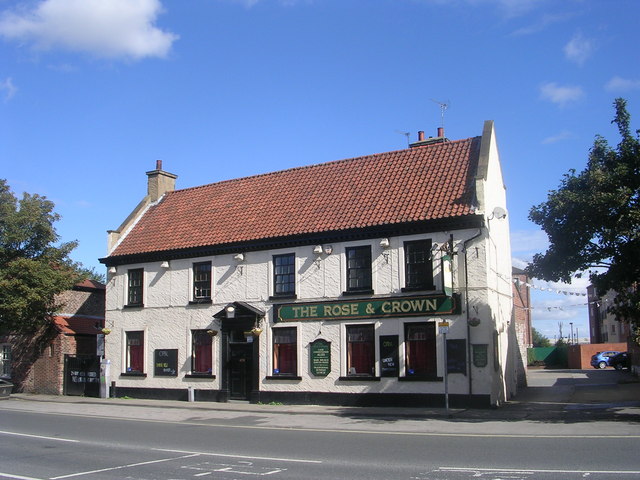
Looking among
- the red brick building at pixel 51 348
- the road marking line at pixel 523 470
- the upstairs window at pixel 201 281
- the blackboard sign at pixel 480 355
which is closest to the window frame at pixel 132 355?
the red brick building at pixel 51 348

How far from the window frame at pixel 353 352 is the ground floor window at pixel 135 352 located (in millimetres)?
9998

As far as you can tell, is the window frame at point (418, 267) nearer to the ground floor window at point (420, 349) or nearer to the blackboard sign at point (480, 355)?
the ground floor window at point (420, 349)

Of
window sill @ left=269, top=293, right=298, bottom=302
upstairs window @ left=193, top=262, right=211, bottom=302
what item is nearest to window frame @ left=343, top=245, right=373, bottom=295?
window sill @ left=269, top=293, right=298, bottom=302

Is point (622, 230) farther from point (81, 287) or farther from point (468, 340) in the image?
point (81, 287)

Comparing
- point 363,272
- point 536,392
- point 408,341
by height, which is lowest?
point 536,392

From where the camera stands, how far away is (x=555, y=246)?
19.5 m

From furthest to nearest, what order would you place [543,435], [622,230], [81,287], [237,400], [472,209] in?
[81,287] → [237,400] → [472,209] → [622,230] → [543,435]

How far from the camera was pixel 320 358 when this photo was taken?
23438mm

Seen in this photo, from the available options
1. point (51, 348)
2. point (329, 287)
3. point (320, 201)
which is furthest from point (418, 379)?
point (51, 348)

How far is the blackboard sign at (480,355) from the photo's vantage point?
2039 centimetres

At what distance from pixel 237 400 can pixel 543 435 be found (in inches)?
554

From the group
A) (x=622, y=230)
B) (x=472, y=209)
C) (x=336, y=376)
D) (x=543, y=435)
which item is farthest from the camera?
(x=336, y=376)

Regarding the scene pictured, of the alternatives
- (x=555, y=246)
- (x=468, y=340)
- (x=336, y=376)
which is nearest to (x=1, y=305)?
(x=336, y=376)

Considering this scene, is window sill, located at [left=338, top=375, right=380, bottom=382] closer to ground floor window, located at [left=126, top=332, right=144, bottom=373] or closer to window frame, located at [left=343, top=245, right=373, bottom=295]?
window frame, located at [left=343, top=245, right=373, bottom=295]
